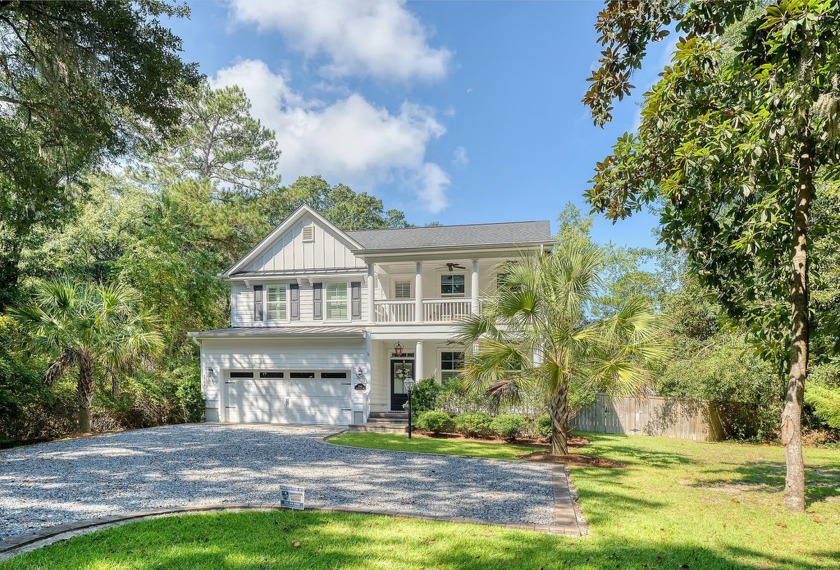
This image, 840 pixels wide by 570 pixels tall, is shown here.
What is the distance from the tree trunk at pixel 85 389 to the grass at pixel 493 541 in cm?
991

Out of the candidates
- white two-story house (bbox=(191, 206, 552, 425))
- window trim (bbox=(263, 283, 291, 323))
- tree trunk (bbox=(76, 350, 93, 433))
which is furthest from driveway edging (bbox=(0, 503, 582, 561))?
window trim (bbox=(263, 283, 291, 323))

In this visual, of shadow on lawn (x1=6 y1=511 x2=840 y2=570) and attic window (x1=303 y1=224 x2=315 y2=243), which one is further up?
attic window (x1=303 y1=224 x2=315 y2=243)

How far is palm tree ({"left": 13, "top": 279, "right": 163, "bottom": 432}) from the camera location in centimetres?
1229

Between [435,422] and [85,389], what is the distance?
9.41 meters

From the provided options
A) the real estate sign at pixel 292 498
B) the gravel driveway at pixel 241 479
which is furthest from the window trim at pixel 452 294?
the real estate sign at pixel 292 498

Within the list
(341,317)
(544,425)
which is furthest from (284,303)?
(544,425)

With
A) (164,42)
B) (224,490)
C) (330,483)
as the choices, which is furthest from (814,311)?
(164,42)

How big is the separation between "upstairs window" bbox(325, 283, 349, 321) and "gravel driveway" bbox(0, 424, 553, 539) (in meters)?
7.16

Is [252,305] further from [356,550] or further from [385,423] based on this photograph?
[356,550]

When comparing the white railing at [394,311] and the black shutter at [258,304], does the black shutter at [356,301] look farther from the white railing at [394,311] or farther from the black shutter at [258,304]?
the black shutter at [258,304]

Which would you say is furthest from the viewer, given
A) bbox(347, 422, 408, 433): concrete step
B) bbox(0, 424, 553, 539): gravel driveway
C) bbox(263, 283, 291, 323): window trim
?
bbox(263, 283, 291, 323): window trim

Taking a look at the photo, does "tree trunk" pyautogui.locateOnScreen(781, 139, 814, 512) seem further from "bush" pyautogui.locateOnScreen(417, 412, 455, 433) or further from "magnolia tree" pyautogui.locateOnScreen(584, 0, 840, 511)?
"bush" pyautogui.locateOnScreen(417, 412, 455, 433)

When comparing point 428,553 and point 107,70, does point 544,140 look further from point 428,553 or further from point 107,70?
point 428,553

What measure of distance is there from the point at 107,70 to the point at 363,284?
1141cm
